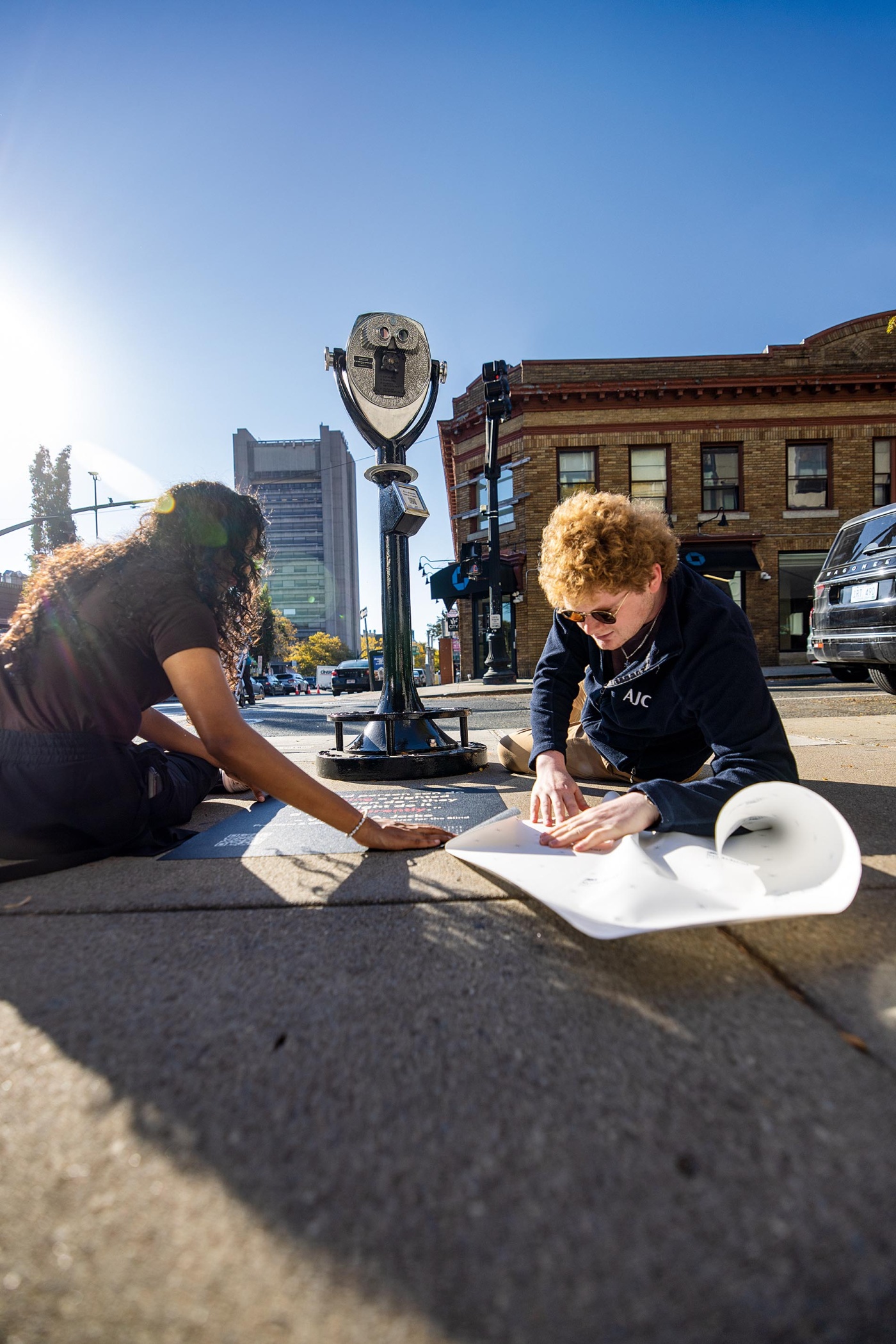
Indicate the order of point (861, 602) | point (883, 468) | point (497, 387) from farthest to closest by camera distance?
point (883, 468) → point (497, 387) → point (861, 602)

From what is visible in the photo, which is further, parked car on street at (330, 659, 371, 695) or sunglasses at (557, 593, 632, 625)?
parked car on street at (330, 659, 371, 695)

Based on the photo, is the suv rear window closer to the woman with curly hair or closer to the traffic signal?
the woman with curly hair

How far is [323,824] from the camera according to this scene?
2613 millimetres

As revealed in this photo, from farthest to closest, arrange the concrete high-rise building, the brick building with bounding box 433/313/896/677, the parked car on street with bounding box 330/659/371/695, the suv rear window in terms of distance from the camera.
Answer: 1. the concrete high-rise building
2. the parked car on street with bounding box 330/659/371/695
3. the brick building with bounding box 433/313/896/677
4. the suv rear window

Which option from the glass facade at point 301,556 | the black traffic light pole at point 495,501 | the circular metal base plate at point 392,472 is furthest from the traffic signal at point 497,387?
the glass facade at point 301,556

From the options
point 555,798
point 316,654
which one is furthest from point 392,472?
point 316,654

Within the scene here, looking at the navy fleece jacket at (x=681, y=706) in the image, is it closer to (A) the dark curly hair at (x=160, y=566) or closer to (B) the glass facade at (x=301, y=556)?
(A) the dark curly hair at (x=160, y=566)

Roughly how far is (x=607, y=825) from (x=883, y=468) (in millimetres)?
22119

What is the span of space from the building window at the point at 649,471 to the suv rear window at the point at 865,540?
13617mm

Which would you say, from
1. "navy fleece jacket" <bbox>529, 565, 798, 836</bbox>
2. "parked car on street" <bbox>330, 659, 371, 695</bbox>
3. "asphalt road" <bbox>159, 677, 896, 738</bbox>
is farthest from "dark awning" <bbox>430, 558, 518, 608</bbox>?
"navy fleece jacket" <bbox>529, 565, 798, 836</bbox>

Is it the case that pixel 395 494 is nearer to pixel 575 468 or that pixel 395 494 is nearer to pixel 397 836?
pixel 397 836

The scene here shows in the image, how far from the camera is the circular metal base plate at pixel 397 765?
11.7 ft

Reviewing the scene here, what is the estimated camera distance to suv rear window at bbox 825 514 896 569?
561cm

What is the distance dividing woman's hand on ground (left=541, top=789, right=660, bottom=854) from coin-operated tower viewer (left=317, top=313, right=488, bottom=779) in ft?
6.57
